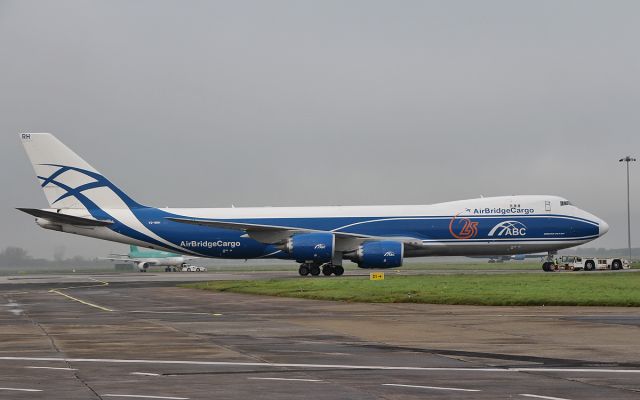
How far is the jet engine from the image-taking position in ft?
179

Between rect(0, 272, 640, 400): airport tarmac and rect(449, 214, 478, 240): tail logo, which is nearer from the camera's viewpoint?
rect(0, 272, 640, 400): airport tarmac

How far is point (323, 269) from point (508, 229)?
12225 millimetres

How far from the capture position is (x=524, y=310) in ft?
89.0

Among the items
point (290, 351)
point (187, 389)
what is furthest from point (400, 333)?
point (187, 389)

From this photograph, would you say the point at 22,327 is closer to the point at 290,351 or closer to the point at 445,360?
the point at 290,351

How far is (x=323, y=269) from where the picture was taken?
192 ft

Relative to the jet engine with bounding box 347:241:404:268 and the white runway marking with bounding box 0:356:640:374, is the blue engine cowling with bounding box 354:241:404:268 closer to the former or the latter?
the jet engine with bounding box 347:241:404:268

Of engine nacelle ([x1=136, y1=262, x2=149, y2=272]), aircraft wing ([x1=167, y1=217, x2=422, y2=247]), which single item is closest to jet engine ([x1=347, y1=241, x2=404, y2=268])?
aircraft wing ([x1=167, y1=217, x2=422, y2=247])

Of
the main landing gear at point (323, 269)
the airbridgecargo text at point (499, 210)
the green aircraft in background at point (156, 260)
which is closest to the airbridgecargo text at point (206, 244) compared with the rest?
the main landing gear at point (323, 269)

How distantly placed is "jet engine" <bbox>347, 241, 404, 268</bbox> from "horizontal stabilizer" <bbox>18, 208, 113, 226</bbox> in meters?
17.6

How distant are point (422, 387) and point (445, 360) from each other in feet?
10.5

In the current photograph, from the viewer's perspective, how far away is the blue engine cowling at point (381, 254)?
54.5 meters

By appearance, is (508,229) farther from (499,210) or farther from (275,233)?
(275,233)

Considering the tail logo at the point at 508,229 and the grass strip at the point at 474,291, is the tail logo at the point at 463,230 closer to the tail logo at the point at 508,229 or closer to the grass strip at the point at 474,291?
the tail logo at the point at 508,229
